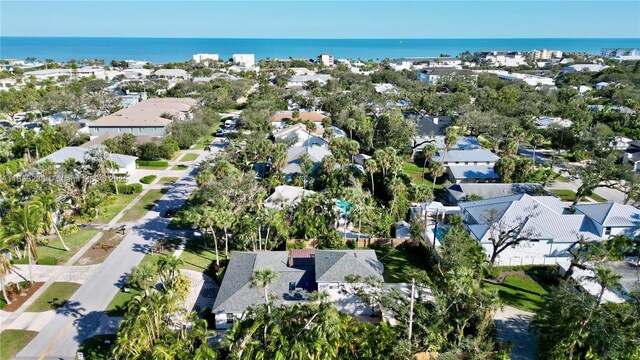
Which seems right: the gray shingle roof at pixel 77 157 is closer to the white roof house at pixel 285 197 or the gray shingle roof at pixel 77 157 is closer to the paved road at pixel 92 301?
the paved road at pixel 92 301

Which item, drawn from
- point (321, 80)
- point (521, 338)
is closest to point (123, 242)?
point (521, 338)

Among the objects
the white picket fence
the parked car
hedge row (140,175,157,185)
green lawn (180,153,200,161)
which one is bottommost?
the white picket fence

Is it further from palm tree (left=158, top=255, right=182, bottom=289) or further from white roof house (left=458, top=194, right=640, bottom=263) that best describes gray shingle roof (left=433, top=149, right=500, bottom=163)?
palm tree (left=158, top=255, right=182, bottom=289)

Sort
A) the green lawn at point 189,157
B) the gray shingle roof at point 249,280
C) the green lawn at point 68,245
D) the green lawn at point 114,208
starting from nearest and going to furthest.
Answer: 1. the gray shingle roof at point 249,280
2. the green lawn at point 68,245
3. the green lawn at point 114,208
4. the green lawn at point 189,157

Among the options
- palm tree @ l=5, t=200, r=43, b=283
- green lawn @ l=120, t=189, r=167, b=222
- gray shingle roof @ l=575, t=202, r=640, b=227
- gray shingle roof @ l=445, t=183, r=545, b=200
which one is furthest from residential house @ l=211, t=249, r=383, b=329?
gray shingle roof @ l=575, t=202, r=640, b=227

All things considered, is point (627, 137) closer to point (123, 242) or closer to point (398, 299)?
point (398, 299)

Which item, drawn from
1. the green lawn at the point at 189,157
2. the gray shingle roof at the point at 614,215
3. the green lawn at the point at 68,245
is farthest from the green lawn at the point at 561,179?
the green lawn at the point at 68,245
